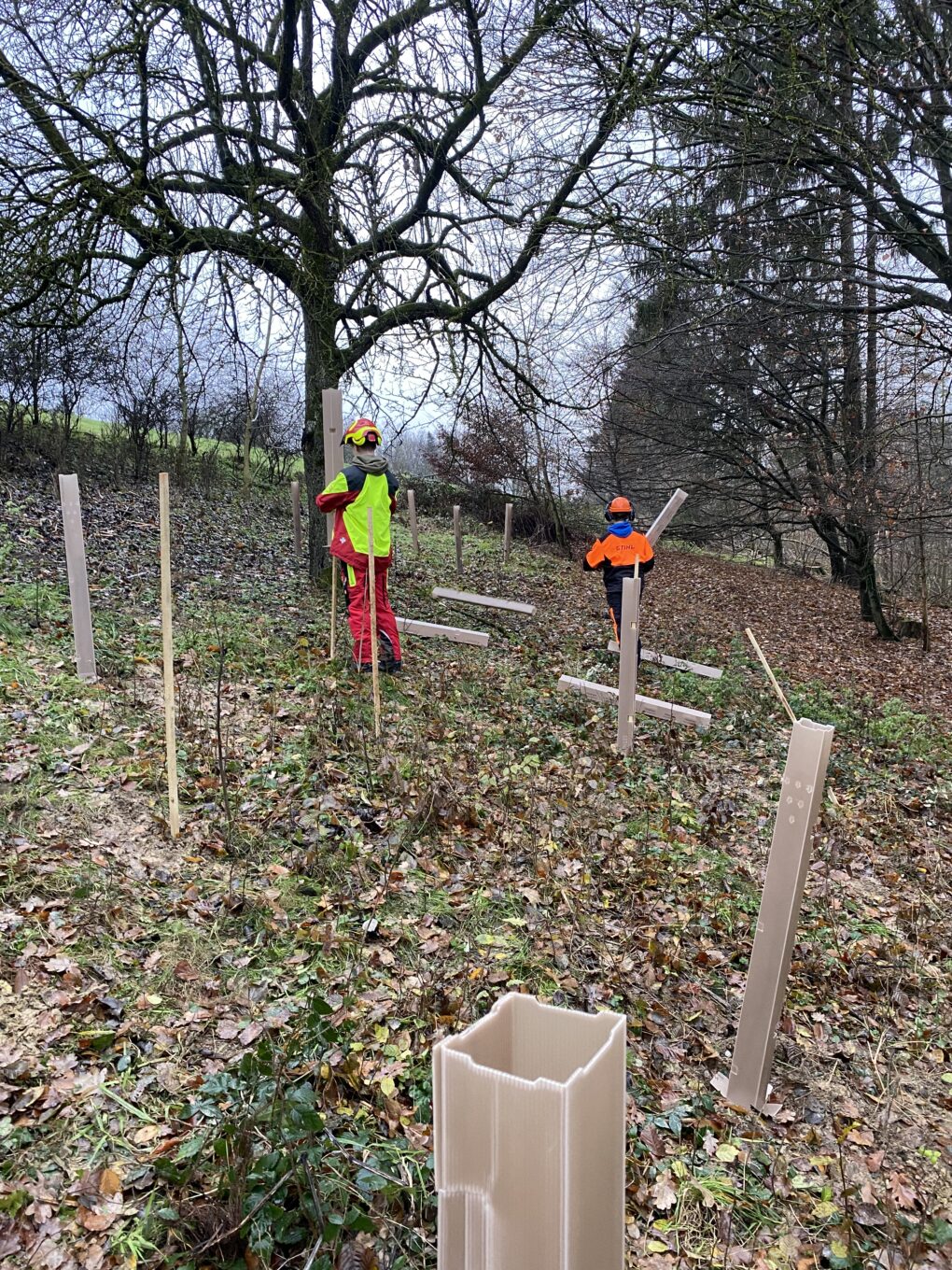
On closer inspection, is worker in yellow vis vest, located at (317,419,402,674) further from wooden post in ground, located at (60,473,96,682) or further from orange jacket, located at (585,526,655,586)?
orange jacket, located at (585,526,655,586)

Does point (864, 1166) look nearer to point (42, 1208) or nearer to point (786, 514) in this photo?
point (42, 1208)

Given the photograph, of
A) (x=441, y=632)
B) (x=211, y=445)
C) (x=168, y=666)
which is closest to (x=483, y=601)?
(x=441, y=632)

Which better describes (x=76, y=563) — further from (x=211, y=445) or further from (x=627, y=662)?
(x=211, y=445)

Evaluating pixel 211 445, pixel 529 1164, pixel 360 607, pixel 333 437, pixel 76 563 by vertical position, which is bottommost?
pixel 529 1164

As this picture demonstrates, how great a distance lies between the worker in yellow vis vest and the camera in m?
7.06

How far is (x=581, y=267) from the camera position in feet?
25.1

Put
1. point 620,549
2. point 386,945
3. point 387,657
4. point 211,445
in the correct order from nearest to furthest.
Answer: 1. point 386,945
2. point 387,657
3. point 620,549
4. point 211,445

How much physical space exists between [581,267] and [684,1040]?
21.6 feet

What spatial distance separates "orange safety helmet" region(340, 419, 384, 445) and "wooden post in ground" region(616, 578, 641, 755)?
2554 mm

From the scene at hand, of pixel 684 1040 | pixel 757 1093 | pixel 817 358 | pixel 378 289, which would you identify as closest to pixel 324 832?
pixel 684 1040

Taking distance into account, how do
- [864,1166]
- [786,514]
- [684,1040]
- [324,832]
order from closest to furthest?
1. [864,1166]
2. [684,1040]
3. [324,832]
4. [786,514]

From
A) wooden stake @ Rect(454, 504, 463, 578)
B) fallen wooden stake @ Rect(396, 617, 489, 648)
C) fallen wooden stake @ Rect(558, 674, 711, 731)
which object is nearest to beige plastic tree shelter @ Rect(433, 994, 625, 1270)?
fallen wooden stake @ Rect(558, 674, 711, 731)

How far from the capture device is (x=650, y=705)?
26.7ft

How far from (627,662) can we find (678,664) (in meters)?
3.45
